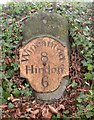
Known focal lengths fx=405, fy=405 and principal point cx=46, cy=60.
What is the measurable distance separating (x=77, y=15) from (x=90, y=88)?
1.26m

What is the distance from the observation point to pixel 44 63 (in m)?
4.20

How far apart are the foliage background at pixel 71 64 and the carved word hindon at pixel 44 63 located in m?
0.13

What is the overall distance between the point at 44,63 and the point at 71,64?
1.37 ft

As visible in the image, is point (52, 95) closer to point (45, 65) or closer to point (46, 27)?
point (45, 65)

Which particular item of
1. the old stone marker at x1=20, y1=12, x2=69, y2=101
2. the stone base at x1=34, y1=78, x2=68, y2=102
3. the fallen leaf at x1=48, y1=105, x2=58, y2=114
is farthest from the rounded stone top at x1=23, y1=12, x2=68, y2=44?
the fallen leaf at x1=48, y1=105, x2=58, y2=114

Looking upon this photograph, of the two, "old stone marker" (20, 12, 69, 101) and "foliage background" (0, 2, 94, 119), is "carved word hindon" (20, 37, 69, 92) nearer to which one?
"old stone marker" (20, 12, 69, 101)

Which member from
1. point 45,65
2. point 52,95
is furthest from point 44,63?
point 52,95

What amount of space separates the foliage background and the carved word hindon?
0.43 feet

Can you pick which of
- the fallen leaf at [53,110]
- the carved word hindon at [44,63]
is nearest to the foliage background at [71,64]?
the fallen leaf at [53,110]

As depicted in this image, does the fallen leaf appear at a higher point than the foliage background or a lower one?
lower

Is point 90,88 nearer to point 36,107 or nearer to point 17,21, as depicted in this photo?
point 36,107

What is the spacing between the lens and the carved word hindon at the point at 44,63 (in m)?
4.16

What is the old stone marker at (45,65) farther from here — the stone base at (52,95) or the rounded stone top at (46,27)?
the rounded stone top at (46,27)

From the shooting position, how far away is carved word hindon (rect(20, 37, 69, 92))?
4164mm
